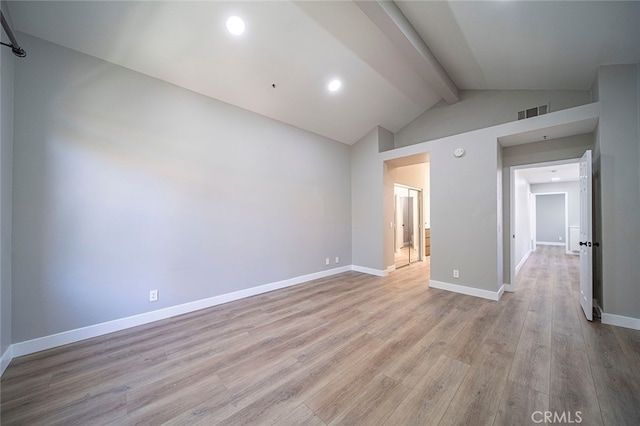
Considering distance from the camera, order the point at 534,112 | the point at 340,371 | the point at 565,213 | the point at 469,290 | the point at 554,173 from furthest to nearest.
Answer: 1. the point at 565,213
2. the point at 554,173
3. the point at 469,290
4. the point at 534,112
5. the point at 340,371

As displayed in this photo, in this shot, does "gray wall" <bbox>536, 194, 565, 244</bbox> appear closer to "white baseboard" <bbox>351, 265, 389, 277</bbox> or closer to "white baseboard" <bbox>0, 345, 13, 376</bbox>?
"white baseboard" <bbox>351, 265, 389, 277</bbox>

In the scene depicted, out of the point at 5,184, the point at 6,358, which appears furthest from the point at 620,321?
the point at 5,184

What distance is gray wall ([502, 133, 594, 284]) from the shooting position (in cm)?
344

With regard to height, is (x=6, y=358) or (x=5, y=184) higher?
(x=5, y=184)

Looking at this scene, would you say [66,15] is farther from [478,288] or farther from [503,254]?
[503,254]

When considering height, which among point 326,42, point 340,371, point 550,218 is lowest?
point 340,371

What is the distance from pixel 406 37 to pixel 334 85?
127 cm

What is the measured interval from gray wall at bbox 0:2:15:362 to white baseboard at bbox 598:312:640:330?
20.2ft

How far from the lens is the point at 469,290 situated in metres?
3.77

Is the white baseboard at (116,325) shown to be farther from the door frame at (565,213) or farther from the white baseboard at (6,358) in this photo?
the door frame at (565,213)

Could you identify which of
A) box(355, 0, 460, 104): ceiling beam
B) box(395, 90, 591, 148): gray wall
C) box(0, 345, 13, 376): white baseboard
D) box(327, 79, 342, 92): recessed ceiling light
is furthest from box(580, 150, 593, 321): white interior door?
box(0, 345, 13, 376): white baseboard

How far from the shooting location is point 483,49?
9.75 feet

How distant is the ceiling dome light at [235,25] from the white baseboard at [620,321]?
5424 millimetres

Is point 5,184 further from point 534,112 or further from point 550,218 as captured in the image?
point 550,218
